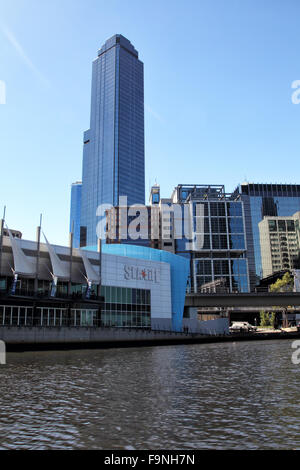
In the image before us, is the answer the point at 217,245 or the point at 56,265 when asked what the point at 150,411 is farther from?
the point at 217,245

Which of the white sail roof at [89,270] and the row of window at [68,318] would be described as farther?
the white sail roof at [89,270]

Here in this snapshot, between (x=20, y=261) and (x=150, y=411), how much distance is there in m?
52.7

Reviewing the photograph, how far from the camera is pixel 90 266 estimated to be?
74625 mm

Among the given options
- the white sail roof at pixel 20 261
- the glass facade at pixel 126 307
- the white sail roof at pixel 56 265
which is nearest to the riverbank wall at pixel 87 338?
the glass facade at pixel 126 307

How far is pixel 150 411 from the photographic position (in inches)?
632

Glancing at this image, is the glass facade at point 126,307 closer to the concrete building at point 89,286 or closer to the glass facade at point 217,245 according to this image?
the concrete building at point 89,286

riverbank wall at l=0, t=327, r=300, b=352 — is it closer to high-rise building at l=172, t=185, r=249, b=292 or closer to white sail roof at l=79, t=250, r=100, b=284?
white sail roof at l=79, t=250, r=100, b=284

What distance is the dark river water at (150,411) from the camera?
12.1m

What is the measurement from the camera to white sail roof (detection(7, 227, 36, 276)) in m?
63.5

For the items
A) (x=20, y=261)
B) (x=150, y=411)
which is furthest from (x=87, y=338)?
(x=150, y=411)

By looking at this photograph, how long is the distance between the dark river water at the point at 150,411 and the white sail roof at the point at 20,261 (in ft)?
125
